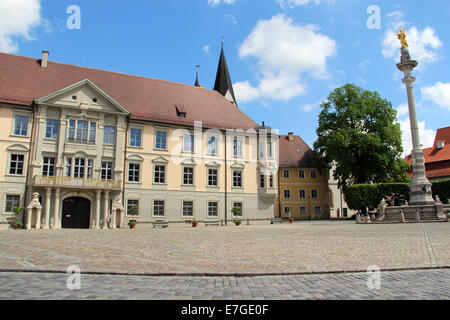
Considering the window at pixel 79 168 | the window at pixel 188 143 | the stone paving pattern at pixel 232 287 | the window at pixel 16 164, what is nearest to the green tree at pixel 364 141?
the window at pixel 188 143

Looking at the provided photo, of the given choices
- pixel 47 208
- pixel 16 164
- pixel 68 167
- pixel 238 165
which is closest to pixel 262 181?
pixel 238 165

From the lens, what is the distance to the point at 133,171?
34.2 metres

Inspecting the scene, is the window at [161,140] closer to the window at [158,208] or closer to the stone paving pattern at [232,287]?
the window at [158,208]

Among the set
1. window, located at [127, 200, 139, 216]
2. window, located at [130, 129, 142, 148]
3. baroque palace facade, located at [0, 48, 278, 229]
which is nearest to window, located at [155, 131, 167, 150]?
baroque palace facade, located at [0, 48, 278, 229]

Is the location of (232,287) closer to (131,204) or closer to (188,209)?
(131,204)

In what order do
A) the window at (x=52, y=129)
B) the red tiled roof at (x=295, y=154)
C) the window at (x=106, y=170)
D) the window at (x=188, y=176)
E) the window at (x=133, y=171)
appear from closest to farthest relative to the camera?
the window at (x=52, y=129)
the window at (x=106, y=170)
the window at (x=133, y=171)
the window at (x=188, y=176)
the red tiled roof at (x=295, y=154)

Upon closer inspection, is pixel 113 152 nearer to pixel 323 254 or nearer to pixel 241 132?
pixel 241 132

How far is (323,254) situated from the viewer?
10789 mm

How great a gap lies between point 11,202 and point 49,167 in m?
3.98

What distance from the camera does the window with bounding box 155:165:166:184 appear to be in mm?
35375

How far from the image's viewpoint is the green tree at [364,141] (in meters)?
44.5

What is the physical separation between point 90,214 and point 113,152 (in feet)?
19.6

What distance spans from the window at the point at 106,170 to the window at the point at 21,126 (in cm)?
690
